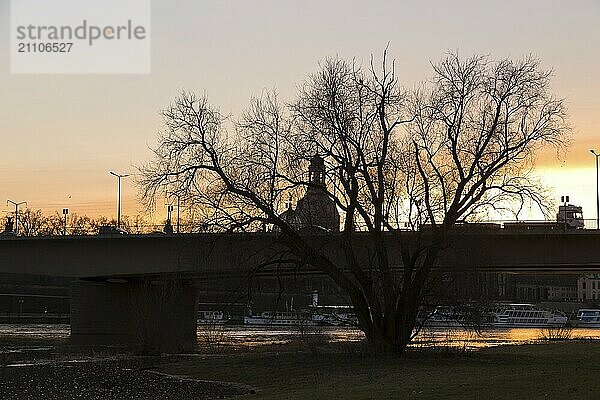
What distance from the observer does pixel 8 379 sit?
42.5 meters

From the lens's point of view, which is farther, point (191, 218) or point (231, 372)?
point (191, 218)

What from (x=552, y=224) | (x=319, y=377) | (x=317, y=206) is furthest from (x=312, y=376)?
A: (x=552, y=224)

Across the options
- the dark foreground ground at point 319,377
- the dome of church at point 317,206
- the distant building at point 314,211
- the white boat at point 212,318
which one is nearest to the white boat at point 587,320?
the white boat at point 212,318

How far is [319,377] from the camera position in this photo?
38312 mm

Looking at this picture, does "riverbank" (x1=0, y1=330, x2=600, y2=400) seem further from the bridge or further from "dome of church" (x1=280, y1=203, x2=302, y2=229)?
"dome of church" (x1=280, y1=203, x2=302, y2=229)

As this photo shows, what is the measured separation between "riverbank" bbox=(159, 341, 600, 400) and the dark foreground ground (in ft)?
0.10

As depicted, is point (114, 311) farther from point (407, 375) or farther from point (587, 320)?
point (587, 320)

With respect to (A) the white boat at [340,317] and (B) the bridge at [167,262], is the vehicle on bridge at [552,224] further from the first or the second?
(A) the white boat at [340,317]

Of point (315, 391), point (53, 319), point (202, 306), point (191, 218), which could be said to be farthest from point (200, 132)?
point (202, 306)

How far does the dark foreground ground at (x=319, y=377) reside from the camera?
29.5 m

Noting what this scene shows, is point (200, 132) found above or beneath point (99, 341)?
above

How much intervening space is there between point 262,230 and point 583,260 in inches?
1164

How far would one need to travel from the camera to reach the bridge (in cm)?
5156

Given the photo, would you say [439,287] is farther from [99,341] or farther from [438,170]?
[99,341]
